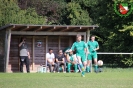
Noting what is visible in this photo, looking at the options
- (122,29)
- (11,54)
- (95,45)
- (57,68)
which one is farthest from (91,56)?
(122,29)

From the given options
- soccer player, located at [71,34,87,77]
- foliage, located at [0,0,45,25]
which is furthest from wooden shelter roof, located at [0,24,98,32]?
foliage, located at [0,0,45,25]

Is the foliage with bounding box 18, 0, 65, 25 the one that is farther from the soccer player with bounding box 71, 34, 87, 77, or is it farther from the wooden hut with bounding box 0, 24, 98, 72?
the soccer player with bounding box 71, 34, 87, 77

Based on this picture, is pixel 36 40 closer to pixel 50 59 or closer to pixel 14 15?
pixel 50 59

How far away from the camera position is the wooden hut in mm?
29469

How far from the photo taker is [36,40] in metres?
31.1

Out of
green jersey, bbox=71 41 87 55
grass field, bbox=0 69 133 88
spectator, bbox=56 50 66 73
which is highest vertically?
green jersey, bbox=71 41 87 55

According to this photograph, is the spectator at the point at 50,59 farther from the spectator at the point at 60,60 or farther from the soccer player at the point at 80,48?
the soccer player at the point at 80,48

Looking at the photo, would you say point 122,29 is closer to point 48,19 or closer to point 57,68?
point 57,68

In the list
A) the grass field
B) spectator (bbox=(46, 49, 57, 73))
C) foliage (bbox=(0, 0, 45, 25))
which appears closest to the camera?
the grass field

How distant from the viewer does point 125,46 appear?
4159 centimetres

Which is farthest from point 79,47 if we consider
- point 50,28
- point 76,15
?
point 76,15

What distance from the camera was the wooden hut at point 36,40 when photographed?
96.7 feet

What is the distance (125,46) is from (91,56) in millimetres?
14864

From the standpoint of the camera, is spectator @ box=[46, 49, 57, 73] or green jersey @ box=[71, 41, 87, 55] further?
spectator @ box=[46, 49, 57, 73]
